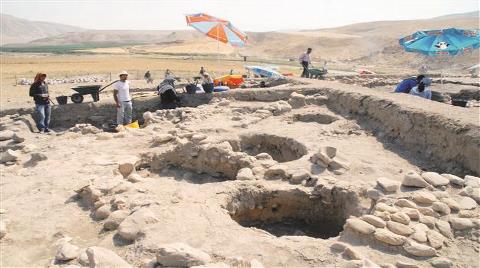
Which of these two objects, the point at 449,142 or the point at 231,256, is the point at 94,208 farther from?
the point at 449,142

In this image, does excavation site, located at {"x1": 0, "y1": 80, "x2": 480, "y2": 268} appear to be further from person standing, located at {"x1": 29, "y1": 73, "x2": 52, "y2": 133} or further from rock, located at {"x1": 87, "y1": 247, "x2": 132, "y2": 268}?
person standing, located at {"x1": 29, "y1": 73, "x2": 52, "y2": 133}

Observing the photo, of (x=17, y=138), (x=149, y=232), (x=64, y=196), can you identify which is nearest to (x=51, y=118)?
(x=17, y=138)

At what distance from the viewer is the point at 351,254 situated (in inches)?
130

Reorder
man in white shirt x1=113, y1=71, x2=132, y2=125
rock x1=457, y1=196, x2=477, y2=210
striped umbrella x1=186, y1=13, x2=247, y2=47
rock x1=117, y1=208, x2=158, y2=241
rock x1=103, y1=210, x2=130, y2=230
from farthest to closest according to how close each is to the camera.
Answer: striped umbrella x1=186, y1=13, x2=247, y2=47
man in white shirt x1=113, y1=71, x2=132, y2=125
rock x1=103, y1=210, x2=130, y2=230
rock x1=457, y1=196, x2=477, y2=210
rock x1=117, y1=208, x2=158, y2=241

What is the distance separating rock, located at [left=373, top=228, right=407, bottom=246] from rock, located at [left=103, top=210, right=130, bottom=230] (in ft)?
7.98

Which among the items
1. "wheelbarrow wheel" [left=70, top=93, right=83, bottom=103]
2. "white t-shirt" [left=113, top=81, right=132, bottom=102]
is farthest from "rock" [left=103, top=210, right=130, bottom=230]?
"wheelbarrow wheel" [left=70, top=93, right=83, bottom=103]

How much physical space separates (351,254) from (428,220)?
0.92m

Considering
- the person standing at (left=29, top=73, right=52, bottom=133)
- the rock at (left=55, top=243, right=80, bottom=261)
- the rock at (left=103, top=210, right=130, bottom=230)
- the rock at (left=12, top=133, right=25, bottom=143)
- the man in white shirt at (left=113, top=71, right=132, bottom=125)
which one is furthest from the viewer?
the man in white shirt at (left=113, top=71, right=132, bottom=125)

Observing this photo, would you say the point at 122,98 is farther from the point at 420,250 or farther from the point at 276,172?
the point at 420,250

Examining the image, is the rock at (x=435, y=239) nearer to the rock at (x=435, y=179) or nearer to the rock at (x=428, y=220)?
the rock at (x=428, y=220)

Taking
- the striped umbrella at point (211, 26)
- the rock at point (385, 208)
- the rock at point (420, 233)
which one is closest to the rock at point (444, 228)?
the rock at point (420, 233)

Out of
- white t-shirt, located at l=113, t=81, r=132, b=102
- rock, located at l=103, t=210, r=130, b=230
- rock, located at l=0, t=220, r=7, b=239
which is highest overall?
white t-shirt, located at l=113, t=81, r=132, b=102

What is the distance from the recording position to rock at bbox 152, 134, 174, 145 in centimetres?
703

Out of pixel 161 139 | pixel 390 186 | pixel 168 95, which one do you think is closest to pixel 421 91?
pixel 390 186
